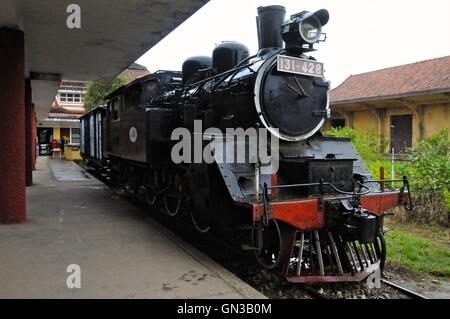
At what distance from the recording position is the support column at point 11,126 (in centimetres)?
644

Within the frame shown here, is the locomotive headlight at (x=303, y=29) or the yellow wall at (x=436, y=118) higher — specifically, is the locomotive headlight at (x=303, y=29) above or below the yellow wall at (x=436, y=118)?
above

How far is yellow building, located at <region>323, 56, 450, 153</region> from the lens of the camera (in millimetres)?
14734

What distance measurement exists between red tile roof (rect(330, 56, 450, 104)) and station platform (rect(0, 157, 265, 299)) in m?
11.6

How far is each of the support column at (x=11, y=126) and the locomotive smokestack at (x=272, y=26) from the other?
379 cm

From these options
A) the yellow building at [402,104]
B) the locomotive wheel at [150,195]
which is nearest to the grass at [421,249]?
the locomotive wheel at [150,195]

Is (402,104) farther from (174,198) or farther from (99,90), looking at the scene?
(99,90)

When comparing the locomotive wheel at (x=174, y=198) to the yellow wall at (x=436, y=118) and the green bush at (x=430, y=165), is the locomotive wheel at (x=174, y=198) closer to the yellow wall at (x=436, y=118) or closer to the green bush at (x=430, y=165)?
the green bush at (x=430, y=165)

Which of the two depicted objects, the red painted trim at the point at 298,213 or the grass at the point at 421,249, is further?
the grass at the point at 421,249

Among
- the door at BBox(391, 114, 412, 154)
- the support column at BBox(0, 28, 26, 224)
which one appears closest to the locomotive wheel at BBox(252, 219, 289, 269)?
the support column at BBox(0, 28, 26, 224)

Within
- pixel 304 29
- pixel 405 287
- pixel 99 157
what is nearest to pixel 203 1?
pixel 304 29

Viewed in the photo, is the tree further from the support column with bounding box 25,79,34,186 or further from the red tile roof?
the support column with bounding box 25,79,34,186

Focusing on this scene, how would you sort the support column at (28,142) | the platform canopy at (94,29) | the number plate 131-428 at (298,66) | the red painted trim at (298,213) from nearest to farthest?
1. the red painted trim at (298,213)
2. the number plate 131-428 at (298,66)
3. the platform canopy at (94,29)
4. the support column at (28,142)

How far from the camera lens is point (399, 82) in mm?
18125

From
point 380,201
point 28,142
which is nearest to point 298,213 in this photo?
point 380,201
